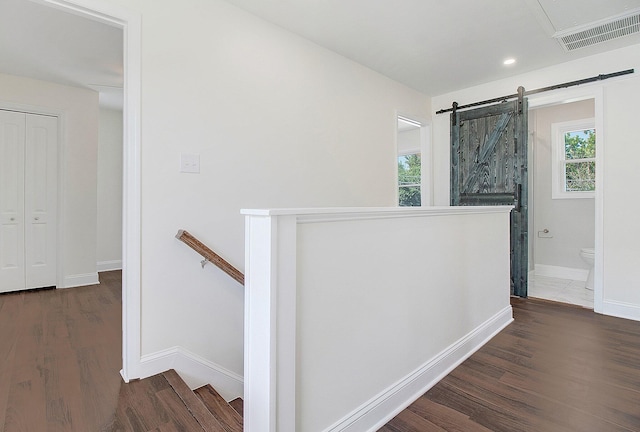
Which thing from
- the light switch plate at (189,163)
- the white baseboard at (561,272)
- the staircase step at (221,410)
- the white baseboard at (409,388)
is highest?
the light switch plate at (189,163)

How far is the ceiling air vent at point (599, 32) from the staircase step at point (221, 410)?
3.92 meters

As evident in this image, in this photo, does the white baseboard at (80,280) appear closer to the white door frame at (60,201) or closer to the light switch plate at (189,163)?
the white door frame at (60,201)

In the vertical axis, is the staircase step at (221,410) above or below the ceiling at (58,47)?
below

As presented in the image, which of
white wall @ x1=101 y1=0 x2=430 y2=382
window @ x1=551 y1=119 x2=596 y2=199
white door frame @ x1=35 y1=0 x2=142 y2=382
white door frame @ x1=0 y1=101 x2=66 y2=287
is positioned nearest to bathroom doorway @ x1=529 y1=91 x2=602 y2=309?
window @ x1=551 y1=119 x2=596 y2=199

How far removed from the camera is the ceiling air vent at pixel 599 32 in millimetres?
2691

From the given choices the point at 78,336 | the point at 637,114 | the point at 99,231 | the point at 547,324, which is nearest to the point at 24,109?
the point at 99,231

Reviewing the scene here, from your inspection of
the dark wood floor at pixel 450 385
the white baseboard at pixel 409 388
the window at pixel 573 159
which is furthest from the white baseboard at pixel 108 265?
the window at pixel 573 159

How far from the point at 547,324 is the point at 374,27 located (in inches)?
122

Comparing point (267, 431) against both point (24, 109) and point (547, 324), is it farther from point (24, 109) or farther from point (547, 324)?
point (24, 109)

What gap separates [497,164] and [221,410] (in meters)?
3.87

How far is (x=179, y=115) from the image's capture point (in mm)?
2113

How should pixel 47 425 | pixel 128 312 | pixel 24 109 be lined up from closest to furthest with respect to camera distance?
pixel 47 425
pixel 128 312
pixel 24 109

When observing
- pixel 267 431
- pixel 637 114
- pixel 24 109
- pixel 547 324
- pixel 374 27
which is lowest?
pixel 547 324

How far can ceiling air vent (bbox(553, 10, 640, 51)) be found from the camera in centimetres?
269
